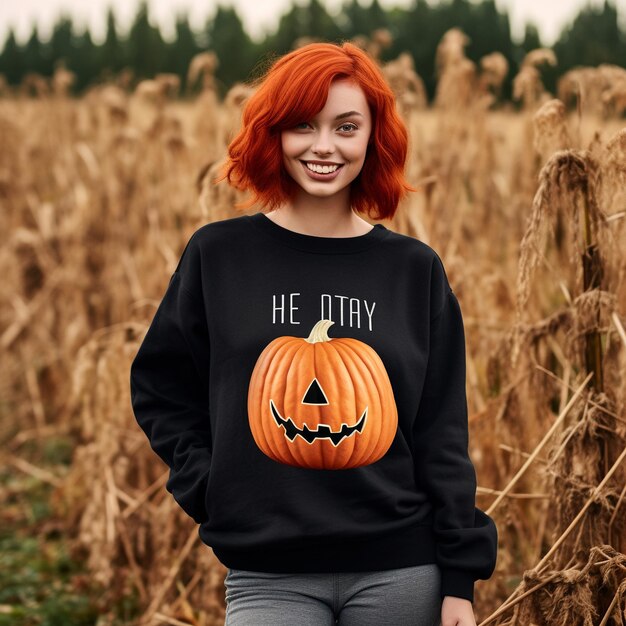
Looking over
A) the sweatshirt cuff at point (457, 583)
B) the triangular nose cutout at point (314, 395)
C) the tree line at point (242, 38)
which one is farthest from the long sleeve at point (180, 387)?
the tree line at point (242, 38)

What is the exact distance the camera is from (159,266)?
454cm

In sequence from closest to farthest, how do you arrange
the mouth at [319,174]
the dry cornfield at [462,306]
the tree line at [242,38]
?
the mouth at [319,174] < the dry cornfield at [462,306] < the tree line at [242,38]

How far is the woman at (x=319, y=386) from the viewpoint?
1752 mm

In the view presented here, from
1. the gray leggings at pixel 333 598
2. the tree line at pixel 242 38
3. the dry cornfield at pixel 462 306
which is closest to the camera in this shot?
the gray leggings at pixel 333 598

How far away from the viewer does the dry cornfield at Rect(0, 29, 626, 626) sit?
2.30 meters

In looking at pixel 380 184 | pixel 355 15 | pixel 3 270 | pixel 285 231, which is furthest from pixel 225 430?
pixel 355 15

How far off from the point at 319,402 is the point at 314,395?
0.02 m

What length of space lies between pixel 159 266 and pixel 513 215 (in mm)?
1816

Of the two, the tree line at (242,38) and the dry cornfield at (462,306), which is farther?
the tree line at (242,38)

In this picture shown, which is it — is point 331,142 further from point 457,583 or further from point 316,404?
point 457,583

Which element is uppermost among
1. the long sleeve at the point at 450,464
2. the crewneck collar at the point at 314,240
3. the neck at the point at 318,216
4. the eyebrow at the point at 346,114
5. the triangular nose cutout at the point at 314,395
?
the eyebrow at the point at 346,114

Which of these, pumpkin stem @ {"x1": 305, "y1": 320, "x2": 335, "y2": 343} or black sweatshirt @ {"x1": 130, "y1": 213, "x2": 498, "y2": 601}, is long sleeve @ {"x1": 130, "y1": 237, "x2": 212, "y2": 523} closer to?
black sweatshirt @ {"x1": 130, "y1": 213, "x2": 498, "y2": 601}

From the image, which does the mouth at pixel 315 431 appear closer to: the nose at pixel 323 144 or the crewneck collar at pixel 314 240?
the crewneck collar at pixel 314 240

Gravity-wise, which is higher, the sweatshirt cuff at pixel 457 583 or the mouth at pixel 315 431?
the mouth at pixel 315 431
